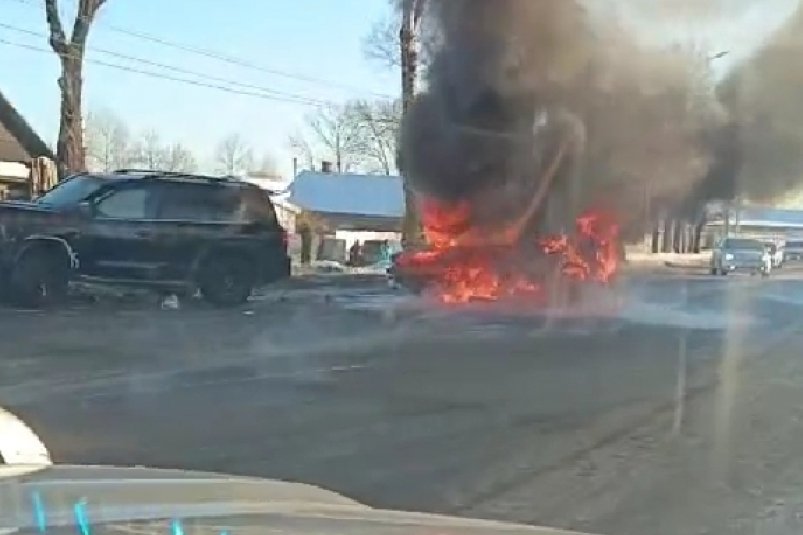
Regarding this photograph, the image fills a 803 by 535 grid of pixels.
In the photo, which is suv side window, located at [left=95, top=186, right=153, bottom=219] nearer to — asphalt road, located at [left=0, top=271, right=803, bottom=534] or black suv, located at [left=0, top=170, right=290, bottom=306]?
black suv, located at [left=0, top=170, right=290, bottom=306]

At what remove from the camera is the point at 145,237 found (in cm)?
1767

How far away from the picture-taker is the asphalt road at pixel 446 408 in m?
6.59

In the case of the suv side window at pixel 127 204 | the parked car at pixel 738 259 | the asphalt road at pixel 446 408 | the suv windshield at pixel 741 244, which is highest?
the suv side window at pixel 127 204

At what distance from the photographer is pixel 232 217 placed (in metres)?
18.8

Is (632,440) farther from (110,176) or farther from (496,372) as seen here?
(110,176)

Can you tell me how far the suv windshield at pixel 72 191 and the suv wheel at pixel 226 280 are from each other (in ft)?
6.41

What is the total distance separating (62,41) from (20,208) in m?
8.81

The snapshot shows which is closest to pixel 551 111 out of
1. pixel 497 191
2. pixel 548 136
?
pixel 548 136

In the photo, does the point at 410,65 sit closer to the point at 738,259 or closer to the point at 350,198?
the point at 738,259

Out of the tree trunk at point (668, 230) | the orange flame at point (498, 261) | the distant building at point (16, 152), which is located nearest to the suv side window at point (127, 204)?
the orange flame at point (498, 261)

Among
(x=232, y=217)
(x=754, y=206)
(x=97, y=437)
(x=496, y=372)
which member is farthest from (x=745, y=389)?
(x=754, y=206)

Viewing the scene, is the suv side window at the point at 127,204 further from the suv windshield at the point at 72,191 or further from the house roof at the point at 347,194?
the house roof at the point at 347,194

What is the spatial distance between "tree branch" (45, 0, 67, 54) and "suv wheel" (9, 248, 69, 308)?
8818mm

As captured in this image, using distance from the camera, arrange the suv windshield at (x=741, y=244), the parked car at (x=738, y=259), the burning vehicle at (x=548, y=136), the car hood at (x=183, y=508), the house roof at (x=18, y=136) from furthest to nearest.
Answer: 1. the suv windshield at (x=741, y=244)
2. the parked car at (x=738, y=259)
3. the house roof at (x=18, y=136)
4. the burning vehicle at (x=548, y=136)
5. the car hood at (x=183, y=508)
